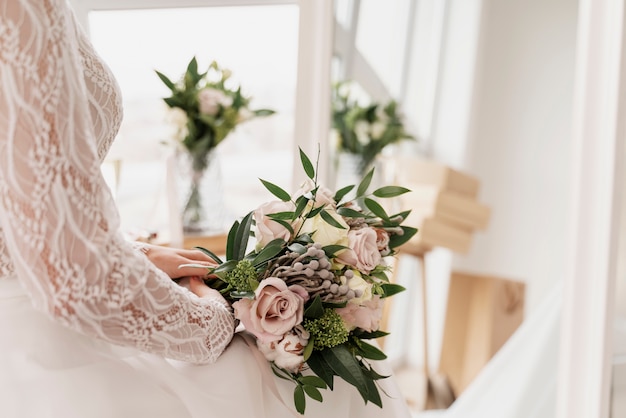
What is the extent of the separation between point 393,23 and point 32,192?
5.01 ft

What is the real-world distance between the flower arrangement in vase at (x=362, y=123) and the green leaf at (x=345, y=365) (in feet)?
3.92

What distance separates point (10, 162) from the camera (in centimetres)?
78

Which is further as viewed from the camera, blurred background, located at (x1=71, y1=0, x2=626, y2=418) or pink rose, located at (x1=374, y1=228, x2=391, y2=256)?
blurred background, located at (x1=71, y1=0, x2=626, y2=418)

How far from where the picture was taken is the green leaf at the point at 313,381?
3.36 feet

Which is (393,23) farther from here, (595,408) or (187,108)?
(595,408)

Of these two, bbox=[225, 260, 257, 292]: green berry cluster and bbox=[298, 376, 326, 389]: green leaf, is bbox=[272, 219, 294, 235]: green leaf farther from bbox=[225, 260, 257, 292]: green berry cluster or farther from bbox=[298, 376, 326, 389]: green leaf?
bbox=[298, 376, 326, 389]: green leaf

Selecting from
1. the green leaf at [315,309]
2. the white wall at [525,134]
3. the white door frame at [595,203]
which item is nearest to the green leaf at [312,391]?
the green leaf at [315,309]

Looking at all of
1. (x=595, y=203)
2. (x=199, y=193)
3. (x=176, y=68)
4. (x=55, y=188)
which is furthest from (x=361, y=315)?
(x=176, y=68)

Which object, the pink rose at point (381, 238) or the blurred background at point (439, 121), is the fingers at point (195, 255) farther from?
the blurred background at point (439, 121)

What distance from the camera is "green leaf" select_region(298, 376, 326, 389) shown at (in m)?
1.02

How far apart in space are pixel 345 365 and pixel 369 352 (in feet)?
0.24

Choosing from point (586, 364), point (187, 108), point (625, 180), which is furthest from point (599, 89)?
point (187, 108)

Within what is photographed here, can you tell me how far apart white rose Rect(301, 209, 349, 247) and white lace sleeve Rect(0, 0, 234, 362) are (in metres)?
0.29

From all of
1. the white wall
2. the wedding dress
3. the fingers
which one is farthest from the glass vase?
the wedding dress
